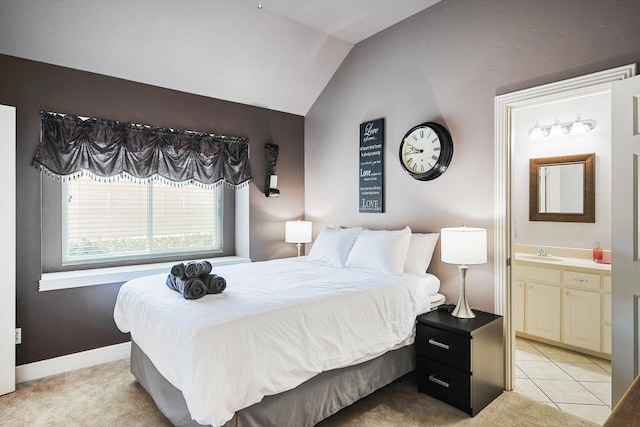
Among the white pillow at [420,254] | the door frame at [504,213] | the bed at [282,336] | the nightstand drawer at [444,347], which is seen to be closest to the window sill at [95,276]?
the bed at [282,336]

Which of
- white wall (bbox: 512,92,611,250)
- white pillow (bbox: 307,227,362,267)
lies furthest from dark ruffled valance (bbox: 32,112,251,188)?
white wall (bbox: 512,92,611,250)

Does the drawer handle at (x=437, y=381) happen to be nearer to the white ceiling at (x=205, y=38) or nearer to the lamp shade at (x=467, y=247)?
the lamp shade at (x=467, y=247)

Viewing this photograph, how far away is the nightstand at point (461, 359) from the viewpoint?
7.77 feet

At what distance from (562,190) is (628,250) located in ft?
6.47

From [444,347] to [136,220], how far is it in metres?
3.23

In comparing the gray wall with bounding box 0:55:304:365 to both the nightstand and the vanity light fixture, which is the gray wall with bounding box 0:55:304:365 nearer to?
the nightstand

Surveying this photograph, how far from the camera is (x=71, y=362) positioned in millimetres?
3105

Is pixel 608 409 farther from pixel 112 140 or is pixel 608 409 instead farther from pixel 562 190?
pixel 112 140

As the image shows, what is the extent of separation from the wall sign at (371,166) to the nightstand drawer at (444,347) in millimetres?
1444

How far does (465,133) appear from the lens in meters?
3.03

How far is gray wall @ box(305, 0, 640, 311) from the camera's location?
7.85 ft

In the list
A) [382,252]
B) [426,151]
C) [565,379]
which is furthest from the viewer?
[426,151]

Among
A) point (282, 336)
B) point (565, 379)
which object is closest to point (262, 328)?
point (282, 336)

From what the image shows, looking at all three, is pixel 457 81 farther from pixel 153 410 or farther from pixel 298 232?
pixel 153 410
